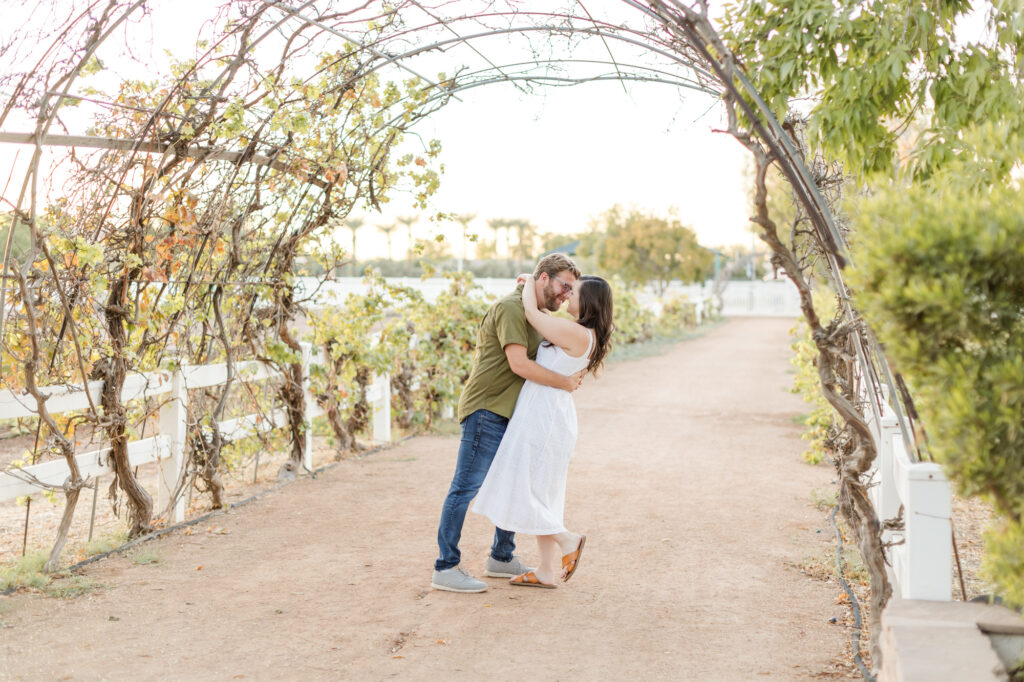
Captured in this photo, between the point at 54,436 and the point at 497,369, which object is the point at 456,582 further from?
the point at 54,436

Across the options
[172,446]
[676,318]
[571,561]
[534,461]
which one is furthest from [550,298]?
[676,318]

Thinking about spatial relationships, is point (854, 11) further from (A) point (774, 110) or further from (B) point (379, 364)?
(B) point (379, 364)

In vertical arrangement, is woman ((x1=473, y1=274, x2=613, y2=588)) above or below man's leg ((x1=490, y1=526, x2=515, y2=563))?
above

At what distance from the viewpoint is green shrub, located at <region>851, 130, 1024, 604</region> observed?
2.39 meters

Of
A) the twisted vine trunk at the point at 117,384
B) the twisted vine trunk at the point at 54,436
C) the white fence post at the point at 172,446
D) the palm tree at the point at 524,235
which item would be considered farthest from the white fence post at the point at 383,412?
the palm tree at the point at 524,235

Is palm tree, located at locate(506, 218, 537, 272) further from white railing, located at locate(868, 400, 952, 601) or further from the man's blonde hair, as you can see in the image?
white railing, located at locate(868, 400, 952, 601)

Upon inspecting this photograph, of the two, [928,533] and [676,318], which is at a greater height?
[928,533]

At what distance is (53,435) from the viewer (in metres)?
5.19

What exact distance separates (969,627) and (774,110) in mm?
2069

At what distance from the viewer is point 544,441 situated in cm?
478

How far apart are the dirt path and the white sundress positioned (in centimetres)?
45

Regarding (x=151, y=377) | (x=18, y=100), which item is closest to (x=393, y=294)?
(x=151, y=377)

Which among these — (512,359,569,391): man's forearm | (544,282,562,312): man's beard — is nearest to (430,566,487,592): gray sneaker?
(512,359,569,391): man's forearm

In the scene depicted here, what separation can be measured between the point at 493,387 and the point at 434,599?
1.12 meters
